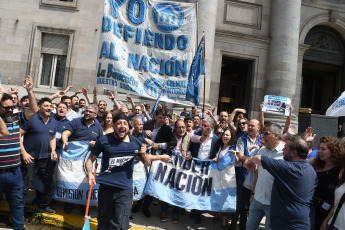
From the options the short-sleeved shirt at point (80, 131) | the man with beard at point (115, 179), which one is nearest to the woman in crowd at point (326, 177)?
the man with beard at point (115, 179)

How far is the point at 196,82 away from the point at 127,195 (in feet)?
12.2

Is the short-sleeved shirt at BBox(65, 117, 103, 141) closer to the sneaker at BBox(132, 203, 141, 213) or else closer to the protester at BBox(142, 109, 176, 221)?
the protester at BBox(142, 109, 176, 221)

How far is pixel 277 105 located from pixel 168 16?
347cm

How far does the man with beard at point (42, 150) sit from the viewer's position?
5047 millimetres

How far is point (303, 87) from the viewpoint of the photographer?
19.6 meters

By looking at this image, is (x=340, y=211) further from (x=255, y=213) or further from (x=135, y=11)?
(x=135, y=11)

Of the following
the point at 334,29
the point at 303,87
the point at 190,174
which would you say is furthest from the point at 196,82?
the point at 303,87

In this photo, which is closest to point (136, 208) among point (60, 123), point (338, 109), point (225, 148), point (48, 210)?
point (48, 210)

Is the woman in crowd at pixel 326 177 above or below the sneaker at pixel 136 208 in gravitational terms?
above

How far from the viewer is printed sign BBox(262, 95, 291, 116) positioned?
6551 mm

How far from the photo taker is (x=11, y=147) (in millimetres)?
4273

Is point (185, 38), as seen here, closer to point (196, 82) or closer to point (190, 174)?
point (196, 82)

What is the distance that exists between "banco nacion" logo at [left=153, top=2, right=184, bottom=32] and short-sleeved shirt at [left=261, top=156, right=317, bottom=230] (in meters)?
4.95

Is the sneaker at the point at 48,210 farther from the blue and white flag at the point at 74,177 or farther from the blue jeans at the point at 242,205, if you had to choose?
the blue jeans at the point at 242,205
